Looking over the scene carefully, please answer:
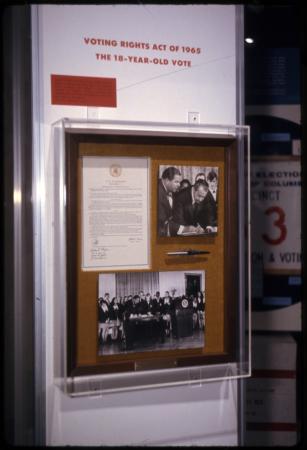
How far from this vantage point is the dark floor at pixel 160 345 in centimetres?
97

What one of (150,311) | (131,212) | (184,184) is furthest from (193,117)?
(150,311)

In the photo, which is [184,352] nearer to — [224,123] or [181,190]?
[181,190]

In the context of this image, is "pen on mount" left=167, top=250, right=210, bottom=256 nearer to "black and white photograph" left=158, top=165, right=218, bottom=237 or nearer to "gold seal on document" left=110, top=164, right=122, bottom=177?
"black and white photograph" left=158, top=165, right=218, bottom=237

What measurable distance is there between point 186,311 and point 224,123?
0.48 m

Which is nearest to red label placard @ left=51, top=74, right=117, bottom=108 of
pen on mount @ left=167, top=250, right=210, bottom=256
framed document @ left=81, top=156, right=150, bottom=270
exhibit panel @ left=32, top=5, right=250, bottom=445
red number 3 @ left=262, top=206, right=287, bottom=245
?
exhibit panel @ left=32, top=5, right=250, bottom=445

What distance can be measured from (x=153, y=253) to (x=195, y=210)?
0.47 ft

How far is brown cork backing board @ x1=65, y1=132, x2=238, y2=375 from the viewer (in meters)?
0.95

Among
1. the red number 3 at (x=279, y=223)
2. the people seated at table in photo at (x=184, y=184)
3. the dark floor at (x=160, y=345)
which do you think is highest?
the people seated at table in photo at (x=184, y=184)

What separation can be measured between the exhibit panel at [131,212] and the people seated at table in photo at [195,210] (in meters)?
0.01

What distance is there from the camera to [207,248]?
1027 mm

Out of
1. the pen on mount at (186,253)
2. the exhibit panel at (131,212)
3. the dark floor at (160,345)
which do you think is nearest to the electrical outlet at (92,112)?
the exhibit panel at (131,212)

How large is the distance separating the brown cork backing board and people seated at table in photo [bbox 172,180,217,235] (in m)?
0.02

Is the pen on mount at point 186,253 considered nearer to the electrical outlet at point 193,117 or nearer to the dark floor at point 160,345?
the dark floor at point 160,345

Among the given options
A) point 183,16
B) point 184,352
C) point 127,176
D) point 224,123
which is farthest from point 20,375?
point 183,16
